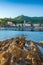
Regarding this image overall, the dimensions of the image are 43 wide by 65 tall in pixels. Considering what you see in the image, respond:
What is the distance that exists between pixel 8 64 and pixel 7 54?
95mm

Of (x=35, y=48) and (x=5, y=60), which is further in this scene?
(x=35, y=48)

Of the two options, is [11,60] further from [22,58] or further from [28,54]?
[28,54]

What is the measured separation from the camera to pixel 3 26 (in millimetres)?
13953

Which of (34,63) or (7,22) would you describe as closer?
(34,63)

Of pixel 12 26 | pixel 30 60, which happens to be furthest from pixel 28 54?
pixel 12 26

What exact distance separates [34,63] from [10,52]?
0.17 metres

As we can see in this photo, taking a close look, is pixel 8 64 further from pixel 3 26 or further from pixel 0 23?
pixel 3 26

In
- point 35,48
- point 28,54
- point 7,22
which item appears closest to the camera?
point 28,54

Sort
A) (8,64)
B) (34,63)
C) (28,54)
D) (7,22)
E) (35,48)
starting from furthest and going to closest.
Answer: (7,22) → (35,48) → (28,54) → (34,63) → (8,64)

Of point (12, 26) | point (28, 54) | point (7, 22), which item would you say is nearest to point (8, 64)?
→ point (28, 54)

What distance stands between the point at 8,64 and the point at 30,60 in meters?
0.18

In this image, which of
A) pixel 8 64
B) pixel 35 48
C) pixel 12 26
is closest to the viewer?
pixel 8 64

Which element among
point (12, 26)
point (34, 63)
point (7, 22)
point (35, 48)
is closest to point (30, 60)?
point (34, 63)

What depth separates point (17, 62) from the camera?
51.5 inches
